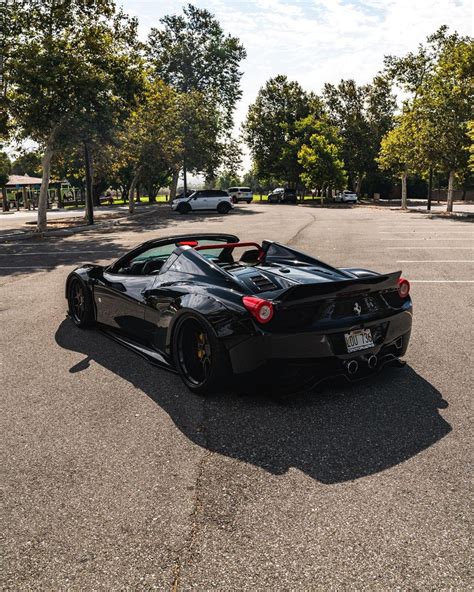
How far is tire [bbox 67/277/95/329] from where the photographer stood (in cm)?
647

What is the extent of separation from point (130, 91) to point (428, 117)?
19.7 m

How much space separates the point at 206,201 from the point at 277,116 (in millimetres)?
36107

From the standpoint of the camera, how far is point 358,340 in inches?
169

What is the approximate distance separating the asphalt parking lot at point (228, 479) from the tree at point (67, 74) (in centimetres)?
1833

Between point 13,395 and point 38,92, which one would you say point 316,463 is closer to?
point 13,395

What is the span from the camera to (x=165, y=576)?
2.41 metres

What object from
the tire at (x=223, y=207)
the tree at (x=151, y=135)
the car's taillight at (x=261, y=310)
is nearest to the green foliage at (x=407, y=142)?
the tire at (x=223, y=207)

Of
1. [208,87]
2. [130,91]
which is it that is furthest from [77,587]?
[208,87]

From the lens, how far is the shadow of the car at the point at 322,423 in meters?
3.45

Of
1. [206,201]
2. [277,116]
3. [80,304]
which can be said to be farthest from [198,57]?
[80,304]

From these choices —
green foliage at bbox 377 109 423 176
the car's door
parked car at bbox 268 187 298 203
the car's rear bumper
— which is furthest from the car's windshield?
parked car at bbox 268 187 298 203

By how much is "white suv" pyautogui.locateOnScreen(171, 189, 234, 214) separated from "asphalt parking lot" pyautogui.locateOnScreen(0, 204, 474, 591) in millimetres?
35136

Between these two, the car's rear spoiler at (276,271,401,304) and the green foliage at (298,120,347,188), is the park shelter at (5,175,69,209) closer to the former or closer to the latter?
the green foliage at (298,120,347,188)

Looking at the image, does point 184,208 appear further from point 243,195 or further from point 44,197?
point 243,195
